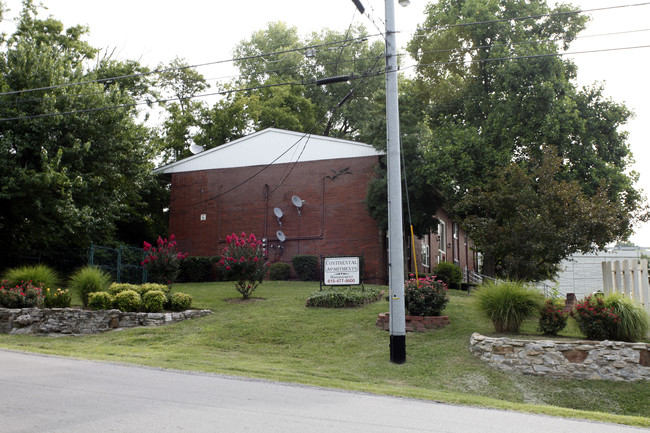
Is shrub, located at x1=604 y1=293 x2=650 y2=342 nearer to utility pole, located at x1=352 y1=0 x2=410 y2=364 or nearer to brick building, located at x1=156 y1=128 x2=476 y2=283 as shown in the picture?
utility pole, located at x1=352 y1=0 x2=410 y2=364

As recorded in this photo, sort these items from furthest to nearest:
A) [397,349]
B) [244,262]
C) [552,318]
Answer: [244,262], [552,318], [397,349]

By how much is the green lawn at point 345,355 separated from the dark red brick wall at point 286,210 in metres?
9.29

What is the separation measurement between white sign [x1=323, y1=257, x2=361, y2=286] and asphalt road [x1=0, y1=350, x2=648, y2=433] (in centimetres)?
916

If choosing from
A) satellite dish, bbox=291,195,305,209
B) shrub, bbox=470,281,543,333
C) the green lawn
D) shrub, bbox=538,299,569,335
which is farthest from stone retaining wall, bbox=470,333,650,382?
satellite dish, bbox=291,195,305,209

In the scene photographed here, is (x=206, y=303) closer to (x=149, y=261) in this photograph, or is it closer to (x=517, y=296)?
(x=149, y=261)

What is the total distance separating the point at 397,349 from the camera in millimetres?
10953

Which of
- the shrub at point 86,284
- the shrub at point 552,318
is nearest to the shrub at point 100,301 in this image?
the shrub at point 86,284

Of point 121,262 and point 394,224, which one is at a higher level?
point 394,224

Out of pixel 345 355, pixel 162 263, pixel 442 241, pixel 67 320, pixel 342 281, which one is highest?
pixel 442 241

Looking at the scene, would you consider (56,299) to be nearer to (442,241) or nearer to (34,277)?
(34,277)

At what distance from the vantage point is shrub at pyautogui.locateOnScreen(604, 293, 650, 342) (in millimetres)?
10352

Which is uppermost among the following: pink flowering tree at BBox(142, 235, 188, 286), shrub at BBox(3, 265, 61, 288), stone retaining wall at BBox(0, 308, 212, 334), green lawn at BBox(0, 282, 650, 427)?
pink flowering tree at BBox(142, 235, 188, 286)

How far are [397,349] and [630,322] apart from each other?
4.46 meters

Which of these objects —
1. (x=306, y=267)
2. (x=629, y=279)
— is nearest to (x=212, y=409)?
(x=629, y=279)
